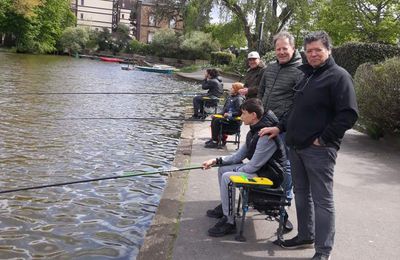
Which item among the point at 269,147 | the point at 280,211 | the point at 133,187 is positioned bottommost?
the point at 133,187

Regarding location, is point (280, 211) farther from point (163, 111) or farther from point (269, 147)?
point (163, 111)

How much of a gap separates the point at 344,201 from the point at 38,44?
59.4 metres

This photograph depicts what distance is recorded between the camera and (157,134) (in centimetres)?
1112

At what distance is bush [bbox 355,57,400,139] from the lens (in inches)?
340

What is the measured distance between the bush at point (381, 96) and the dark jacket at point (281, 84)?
4303 mm

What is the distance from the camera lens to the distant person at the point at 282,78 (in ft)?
15.8

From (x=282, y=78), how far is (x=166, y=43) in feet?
172

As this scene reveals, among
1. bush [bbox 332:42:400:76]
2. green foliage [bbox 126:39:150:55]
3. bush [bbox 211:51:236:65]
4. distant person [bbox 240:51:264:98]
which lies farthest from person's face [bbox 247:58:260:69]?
green foliage [bbox 126:39:150:55]

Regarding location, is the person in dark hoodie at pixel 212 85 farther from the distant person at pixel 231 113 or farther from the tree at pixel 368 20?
the tree at pixel 368 20

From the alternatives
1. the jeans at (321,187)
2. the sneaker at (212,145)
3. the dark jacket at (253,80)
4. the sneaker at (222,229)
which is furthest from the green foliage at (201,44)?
the jeans at (321,187)

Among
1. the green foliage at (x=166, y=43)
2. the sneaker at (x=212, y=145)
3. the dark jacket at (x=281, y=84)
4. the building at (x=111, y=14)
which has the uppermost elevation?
the building at (x=111, y=14)

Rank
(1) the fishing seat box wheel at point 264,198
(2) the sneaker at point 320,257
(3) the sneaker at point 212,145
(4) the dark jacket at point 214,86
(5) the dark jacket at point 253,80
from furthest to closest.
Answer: (4) the dark jacket at point 214,86 < (3) the sneaker at point 212,145 < (5) the dark jacket at point 253,80 < (1) the fishing seat box wheel at point 264,198 < (2) the sneaker at point 320,257

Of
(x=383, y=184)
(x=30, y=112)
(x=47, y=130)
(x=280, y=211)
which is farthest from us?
(x=30, y=112)

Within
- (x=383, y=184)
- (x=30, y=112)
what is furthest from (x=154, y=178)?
(x=30, y=112)
